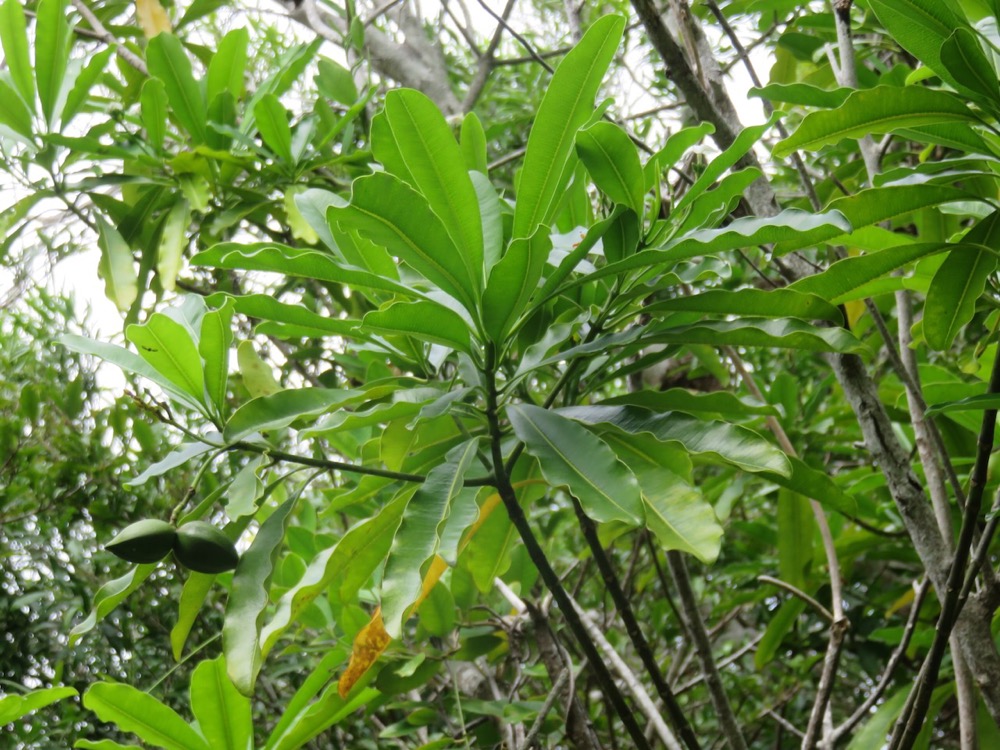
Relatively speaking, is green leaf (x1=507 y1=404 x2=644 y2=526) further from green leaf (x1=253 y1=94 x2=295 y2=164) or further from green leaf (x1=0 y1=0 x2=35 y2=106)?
green leaf (x1=0 y1=0 x2=35 y2=106)

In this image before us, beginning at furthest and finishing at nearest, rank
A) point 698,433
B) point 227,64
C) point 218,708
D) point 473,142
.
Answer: point 227,64
point 218,708
point 473,142
point 698,433

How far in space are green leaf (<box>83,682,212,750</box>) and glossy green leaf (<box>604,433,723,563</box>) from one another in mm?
592

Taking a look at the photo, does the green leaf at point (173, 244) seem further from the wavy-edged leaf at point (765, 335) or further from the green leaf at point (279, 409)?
the wavy-edged leaf at point (765, 335)

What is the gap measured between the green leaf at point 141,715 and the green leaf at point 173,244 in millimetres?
653

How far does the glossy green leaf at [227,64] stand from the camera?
1.52 m

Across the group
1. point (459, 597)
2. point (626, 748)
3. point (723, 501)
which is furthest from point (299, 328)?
point (626, 748)

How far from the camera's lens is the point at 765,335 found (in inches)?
30.5

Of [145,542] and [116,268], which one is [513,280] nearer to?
[145,542]

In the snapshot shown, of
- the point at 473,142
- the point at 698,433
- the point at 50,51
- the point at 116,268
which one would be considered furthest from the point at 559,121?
the point at 50,51

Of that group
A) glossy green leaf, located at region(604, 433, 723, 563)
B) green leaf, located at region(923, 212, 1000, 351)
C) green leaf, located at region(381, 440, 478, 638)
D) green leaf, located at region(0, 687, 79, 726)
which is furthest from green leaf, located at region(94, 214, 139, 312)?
green leaf, located at region(923, 212, 1000, 351)

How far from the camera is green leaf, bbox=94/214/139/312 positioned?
4.64ft

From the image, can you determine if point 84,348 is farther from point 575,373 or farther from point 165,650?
point 165,650

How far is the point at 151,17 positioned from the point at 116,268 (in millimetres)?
630

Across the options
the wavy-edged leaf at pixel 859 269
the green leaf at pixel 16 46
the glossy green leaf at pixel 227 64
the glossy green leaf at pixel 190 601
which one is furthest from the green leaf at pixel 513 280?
the green leaf at pixel 16 46
